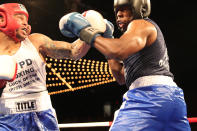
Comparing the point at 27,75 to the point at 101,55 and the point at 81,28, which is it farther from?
the point at 101,55

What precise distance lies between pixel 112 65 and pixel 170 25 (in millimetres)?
6565

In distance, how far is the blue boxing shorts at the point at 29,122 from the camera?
192cm

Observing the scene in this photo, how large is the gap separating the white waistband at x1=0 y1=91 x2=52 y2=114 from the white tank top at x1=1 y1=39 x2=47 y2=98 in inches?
1.4

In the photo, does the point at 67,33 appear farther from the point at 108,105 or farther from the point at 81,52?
the point at 108,105

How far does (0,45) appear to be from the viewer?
7.20ft

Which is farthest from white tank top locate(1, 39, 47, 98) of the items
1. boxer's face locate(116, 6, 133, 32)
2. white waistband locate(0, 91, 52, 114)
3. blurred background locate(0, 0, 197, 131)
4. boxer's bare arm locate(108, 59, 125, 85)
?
blurred background locate(0, 0, 197, 131)

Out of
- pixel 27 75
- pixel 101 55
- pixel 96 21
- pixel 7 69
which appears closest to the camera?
pixel 7 69

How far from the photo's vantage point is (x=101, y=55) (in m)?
8.91

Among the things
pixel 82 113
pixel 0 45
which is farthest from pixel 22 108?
pixel 82 113

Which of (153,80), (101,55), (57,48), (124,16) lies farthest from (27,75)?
(101,55)

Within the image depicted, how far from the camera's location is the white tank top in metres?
2.02

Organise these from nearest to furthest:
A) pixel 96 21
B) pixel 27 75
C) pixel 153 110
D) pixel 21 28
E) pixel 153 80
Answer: pixel 153 110 < pixel 153 80 < pixel 96 21 < pixel 27 75 < pixel 21 28

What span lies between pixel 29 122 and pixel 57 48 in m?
0.64

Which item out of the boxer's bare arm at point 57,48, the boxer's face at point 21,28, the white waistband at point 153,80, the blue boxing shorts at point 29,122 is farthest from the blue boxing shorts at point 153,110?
the boxer's face at point 21,28
